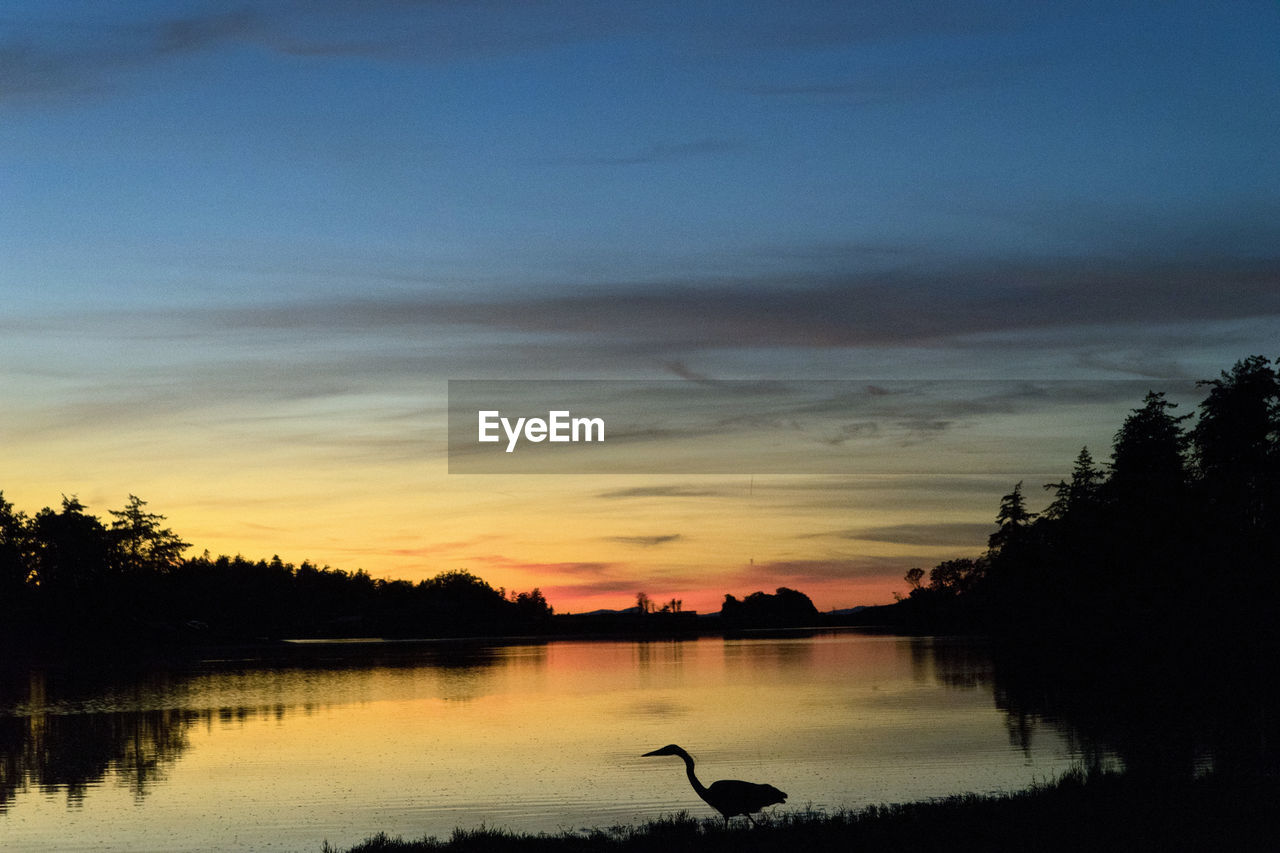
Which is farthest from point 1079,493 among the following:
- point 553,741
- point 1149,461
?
point 553,741

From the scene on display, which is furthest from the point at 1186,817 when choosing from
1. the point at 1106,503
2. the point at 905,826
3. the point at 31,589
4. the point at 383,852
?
the point at 31,589

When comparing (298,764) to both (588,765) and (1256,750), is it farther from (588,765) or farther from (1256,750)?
(1256,750)

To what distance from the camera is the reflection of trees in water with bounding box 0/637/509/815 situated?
35.4 m

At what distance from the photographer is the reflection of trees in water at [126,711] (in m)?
35.4

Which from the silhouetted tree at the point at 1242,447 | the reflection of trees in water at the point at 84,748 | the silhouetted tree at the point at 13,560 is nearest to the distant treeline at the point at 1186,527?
the silhouetted tree at the point at 1242,447

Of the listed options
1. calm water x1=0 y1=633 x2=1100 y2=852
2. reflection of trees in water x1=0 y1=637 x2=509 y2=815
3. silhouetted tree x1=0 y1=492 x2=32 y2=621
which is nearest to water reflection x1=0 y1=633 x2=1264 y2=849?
calm water x1=0 y1=633 x2=1100 y2=852

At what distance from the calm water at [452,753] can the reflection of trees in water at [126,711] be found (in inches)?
7.8

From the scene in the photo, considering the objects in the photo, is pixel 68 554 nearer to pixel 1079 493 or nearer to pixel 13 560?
pixel 13 560

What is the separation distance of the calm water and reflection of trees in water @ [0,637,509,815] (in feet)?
0.65

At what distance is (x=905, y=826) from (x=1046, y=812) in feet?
8.45

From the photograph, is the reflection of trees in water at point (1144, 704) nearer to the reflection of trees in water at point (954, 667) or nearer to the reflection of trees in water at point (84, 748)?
the reflection of trees in water at point (954, 667)

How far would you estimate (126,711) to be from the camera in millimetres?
57031

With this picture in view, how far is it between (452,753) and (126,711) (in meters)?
25.8

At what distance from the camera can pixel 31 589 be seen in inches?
6412
